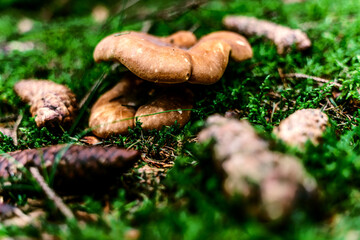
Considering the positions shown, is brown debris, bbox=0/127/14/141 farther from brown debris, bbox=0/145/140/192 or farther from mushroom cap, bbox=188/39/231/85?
A: mushroom cap, bbox=188/39/231/85

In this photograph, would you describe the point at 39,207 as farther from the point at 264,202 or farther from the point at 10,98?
the point at 10,98

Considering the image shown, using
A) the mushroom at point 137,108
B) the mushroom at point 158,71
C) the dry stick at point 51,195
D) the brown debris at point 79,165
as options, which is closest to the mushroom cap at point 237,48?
the mushroom at point 158,71

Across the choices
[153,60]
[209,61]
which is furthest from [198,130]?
[153,60]

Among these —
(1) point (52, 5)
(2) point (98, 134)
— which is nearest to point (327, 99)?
(2) point (98, 134)

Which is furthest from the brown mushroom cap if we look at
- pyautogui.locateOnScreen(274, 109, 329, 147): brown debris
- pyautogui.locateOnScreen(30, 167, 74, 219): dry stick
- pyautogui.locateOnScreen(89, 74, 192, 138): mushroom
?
pyautogui.locateOnScreen(274, 109, 329, 147): brown debris

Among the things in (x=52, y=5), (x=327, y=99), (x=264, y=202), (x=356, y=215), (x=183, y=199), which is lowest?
(x=327, y=99)

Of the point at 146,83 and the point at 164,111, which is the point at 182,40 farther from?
the point at 164,111

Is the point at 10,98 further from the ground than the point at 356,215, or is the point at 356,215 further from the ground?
the point at 10,98
